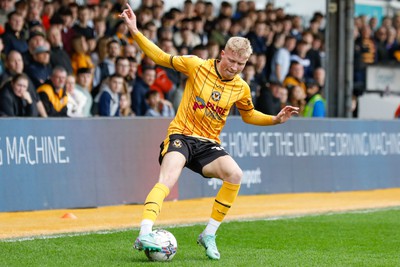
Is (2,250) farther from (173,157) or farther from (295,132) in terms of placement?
(295,132)

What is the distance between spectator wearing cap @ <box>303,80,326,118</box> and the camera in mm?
19438

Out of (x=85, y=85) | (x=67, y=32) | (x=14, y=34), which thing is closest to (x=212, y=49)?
(x=67, y=32)

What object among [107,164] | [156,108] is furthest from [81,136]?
[156,108]

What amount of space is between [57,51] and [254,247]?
711cm

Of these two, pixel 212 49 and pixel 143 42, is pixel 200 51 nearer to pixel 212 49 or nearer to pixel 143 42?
pixel 212 49

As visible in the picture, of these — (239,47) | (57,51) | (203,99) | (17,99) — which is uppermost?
(239,47)

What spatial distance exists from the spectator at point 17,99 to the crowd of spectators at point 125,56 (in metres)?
0.01

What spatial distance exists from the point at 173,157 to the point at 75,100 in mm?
6926

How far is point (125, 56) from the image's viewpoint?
56.9ft

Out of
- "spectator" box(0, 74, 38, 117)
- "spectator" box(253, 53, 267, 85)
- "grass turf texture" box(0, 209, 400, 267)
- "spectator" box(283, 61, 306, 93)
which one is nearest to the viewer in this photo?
"grass turf texture" box(0, 209, 400, 267)

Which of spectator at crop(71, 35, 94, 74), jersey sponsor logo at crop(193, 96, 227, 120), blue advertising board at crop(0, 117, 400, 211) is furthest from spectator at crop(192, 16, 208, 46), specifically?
jersey sponsor logo at crop(193, 96, 227, 120)

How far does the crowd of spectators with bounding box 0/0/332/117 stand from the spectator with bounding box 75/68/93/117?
0.05ft

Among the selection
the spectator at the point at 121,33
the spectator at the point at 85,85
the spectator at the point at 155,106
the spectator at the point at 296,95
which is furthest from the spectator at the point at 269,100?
the spectator at the point at 85,85

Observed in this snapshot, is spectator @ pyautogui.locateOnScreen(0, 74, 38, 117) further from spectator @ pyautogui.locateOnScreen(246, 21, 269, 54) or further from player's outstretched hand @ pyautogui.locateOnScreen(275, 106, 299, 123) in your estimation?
spectator @ pyautogui.locateOnScreen(246, 21, 269, 54)
